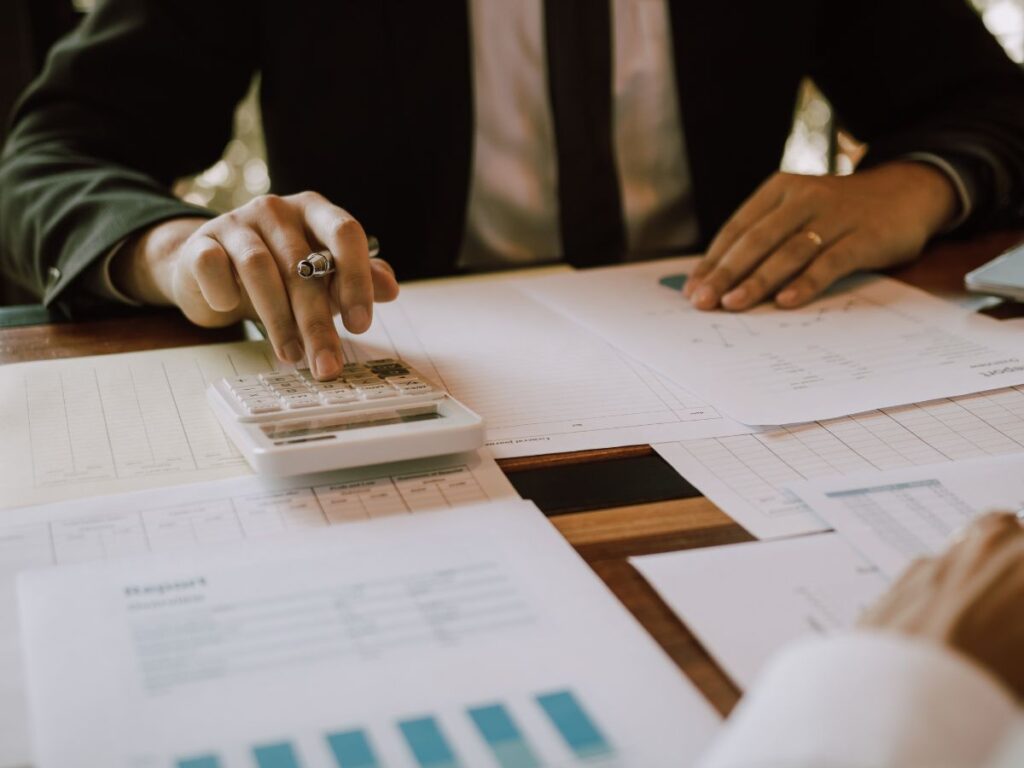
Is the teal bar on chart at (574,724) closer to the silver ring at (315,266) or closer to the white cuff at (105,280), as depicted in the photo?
the silver ring at (315,266)

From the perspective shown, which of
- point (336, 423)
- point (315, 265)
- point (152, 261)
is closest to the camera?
point (336, 423)

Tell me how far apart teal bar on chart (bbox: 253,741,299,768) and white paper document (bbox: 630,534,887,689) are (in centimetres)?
15

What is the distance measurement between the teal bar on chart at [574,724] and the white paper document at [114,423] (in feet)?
0.83

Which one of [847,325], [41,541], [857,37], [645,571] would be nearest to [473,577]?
[645,571]

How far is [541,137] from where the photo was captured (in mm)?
1210

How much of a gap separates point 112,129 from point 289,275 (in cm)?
45

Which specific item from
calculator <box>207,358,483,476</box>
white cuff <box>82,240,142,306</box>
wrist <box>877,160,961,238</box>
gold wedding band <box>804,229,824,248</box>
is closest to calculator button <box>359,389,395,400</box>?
calculator <box>207,358,483,476</box>

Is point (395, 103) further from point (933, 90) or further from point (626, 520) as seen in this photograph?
point (626, 520)

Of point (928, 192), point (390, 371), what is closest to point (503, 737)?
point (390, 371)

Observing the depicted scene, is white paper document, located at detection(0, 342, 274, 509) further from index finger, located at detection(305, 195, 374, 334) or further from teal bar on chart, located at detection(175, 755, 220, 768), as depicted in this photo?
teal bar on chart, located at detection(175, 755, 220, 768)

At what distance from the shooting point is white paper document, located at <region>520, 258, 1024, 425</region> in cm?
64

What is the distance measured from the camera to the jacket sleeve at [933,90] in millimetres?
1032

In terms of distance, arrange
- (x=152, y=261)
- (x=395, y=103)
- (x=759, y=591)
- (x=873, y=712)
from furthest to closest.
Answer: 1. (x=395, y=103)
2. (x=152, y=261)
3. (x=759, y=591)
4. (x=873, y=712)

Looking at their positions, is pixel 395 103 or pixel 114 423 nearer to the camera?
pixel 114 423
